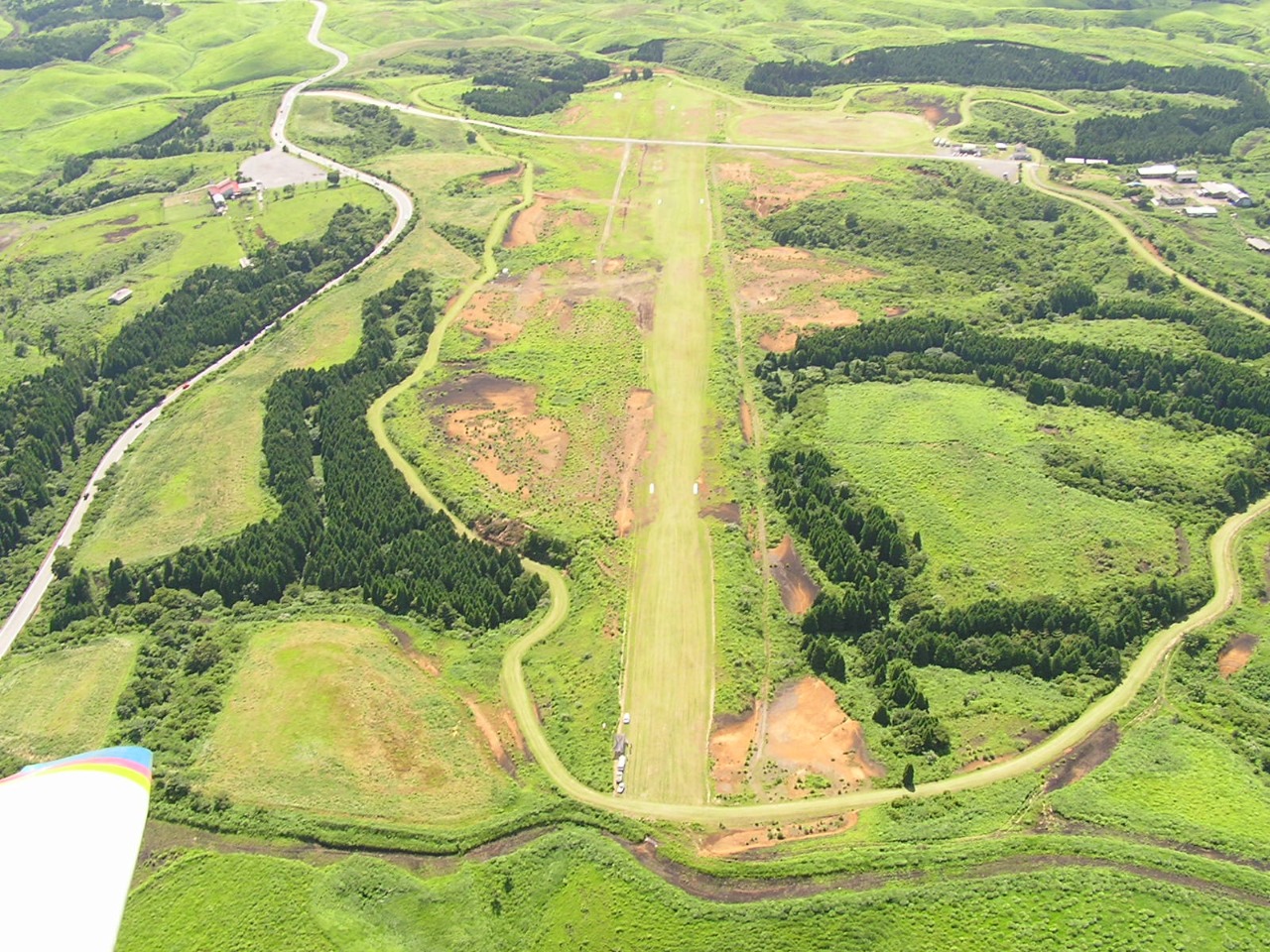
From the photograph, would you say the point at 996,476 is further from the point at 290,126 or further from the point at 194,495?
the point at 290,126

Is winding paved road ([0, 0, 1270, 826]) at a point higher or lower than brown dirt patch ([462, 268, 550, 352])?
lower

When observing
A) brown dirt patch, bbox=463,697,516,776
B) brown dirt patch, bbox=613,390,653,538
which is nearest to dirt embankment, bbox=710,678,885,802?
brown dirt patch, bbox=463,697,516,776

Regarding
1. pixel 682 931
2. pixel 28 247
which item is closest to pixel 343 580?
pixel 682 931

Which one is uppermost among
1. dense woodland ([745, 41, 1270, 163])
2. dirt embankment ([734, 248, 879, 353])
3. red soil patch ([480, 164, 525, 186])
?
dense woodland ([745, 41, 1270, 163])

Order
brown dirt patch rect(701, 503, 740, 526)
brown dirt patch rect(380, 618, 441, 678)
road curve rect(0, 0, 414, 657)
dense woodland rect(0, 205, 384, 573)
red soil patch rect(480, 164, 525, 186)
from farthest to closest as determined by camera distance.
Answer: red soil patch rect(480, 164, 525, 186), dense woodland rect(0, 205, 384, 573), brown dirt patch rect(701, 503, 740, 526), road curve rect(0, 0, 414, 657), brown dirt patch rect(380, 618, 441, 678)

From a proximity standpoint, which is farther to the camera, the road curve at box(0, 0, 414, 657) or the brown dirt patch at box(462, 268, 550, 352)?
the brown dirt patch at box(462, 268, 550, 352)

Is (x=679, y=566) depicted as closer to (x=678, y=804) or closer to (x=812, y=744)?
(x=812, y=744)

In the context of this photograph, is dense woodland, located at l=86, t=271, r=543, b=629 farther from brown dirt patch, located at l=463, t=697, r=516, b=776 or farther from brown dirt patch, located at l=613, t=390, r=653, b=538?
brown dirt patch, located at l=613, t=390, r=653, b=538
